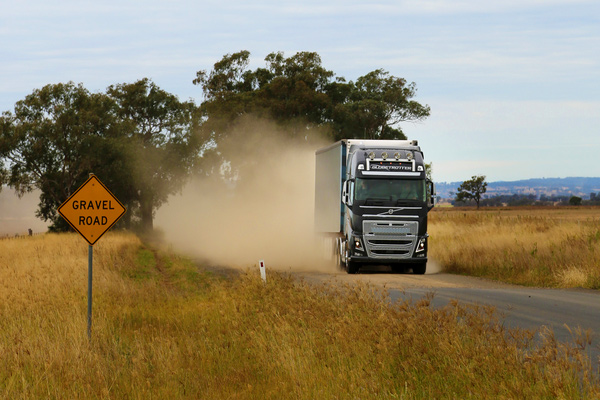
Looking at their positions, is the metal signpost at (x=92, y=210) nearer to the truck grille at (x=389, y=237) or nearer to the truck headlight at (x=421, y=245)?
the truck grille at (x=389, y=237)

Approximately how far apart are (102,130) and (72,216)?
5480 centimetres

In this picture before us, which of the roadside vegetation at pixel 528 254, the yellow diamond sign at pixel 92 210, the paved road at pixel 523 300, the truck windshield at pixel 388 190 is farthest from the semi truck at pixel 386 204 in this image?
the yellow diamond sign at pixel 92 210

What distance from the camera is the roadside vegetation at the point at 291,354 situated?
7.14 metres

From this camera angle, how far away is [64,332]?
1153 cm

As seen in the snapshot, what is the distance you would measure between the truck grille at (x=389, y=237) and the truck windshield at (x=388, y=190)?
0.75 m

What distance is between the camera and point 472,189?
14450 centimetres

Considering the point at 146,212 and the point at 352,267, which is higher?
the point at 146,212

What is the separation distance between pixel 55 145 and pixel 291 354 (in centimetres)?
5595

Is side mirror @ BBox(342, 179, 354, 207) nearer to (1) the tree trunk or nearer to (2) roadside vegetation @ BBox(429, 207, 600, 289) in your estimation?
(2) roadside vegetation @ BBox(429, 207, 600, 289)

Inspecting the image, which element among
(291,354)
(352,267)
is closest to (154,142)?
(352,267)

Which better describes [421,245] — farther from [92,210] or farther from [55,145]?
[55,145]

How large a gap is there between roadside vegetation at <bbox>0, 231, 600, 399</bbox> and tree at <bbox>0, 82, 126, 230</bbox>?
48380 mm

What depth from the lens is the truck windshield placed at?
2308 centimetres

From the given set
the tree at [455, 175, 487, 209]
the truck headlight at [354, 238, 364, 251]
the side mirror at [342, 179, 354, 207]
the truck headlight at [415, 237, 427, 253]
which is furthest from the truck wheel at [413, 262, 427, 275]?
the tree at [455, 175, 487, 209]
